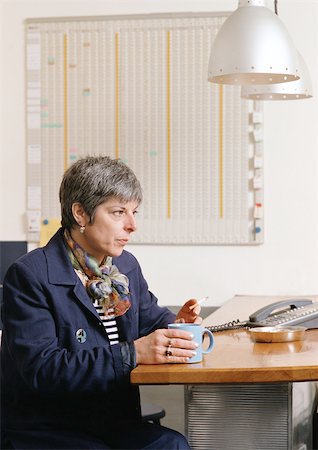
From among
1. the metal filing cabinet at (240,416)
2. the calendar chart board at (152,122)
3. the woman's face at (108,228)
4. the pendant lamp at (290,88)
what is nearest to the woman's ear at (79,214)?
the woman's face at (108,228)

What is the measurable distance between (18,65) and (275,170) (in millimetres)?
1534

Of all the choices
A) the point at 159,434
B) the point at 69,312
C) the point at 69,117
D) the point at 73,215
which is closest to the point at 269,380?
the point at 159,434

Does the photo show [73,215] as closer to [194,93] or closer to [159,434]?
[159,434]

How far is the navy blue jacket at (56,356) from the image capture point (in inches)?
79.0

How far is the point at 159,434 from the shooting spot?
7.23ft

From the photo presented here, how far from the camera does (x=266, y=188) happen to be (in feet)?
14.2

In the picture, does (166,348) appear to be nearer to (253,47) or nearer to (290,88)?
(253,47)

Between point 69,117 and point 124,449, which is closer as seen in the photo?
point 124,449

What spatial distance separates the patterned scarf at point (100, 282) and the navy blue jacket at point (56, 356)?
3 cm

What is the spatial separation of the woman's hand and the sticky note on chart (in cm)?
256

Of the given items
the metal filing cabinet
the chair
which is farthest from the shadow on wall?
the metal filing cabinet

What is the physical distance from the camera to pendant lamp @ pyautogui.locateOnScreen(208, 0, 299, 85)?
2.85 meters

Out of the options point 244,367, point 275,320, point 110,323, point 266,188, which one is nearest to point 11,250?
point 266,188

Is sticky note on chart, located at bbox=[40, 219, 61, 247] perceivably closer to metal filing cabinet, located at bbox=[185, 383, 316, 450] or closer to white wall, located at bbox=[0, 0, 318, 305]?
white wall, located at bbox=[0, 0, 318, 305]
